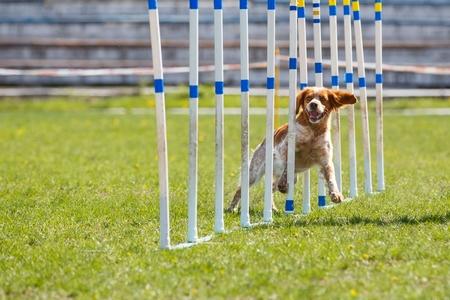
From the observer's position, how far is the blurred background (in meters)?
33.8

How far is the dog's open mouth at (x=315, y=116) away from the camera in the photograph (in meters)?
10.4

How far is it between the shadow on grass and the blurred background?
2343cm

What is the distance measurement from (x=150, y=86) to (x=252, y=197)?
72.0 feet

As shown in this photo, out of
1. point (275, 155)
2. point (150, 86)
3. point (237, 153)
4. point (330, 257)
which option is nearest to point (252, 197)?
point (275, 155)

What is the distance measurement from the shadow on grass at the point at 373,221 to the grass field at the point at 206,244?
17mm

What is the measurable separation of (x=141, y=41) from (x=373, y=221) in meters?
26.3

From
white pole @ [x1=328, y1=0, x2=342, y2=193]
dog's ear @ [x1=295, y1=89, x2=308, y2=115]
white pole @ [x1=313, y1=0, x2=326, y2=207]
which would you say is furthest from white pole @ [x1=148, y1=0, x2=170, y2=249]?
white pole @ [x1=328, y1=0, x2=342, y2=193]

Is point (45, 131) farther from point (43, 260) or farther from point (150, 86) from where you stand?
point (43, 260)

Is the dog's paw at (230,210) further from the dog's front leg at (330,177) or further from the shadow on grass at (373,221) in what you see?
the shadow on grass at (373,221)

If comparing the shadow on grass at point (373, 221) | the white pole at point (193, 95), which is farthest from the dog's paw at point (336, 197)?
the white pole at point (193, 95)

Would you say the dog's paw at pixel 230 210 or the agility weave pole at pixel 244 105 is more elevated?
the agility weave pole at pixel 244 105

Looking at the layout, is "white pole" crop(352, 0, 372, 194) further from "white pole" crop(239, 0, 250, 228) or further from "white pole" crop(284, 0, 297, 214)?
"white pole" crop(239, 0, 250, 228)

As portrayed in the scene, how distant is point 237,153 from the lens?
18.1 meters

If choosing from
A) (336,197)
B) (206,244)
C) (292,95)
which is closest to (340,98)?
(292,95)
